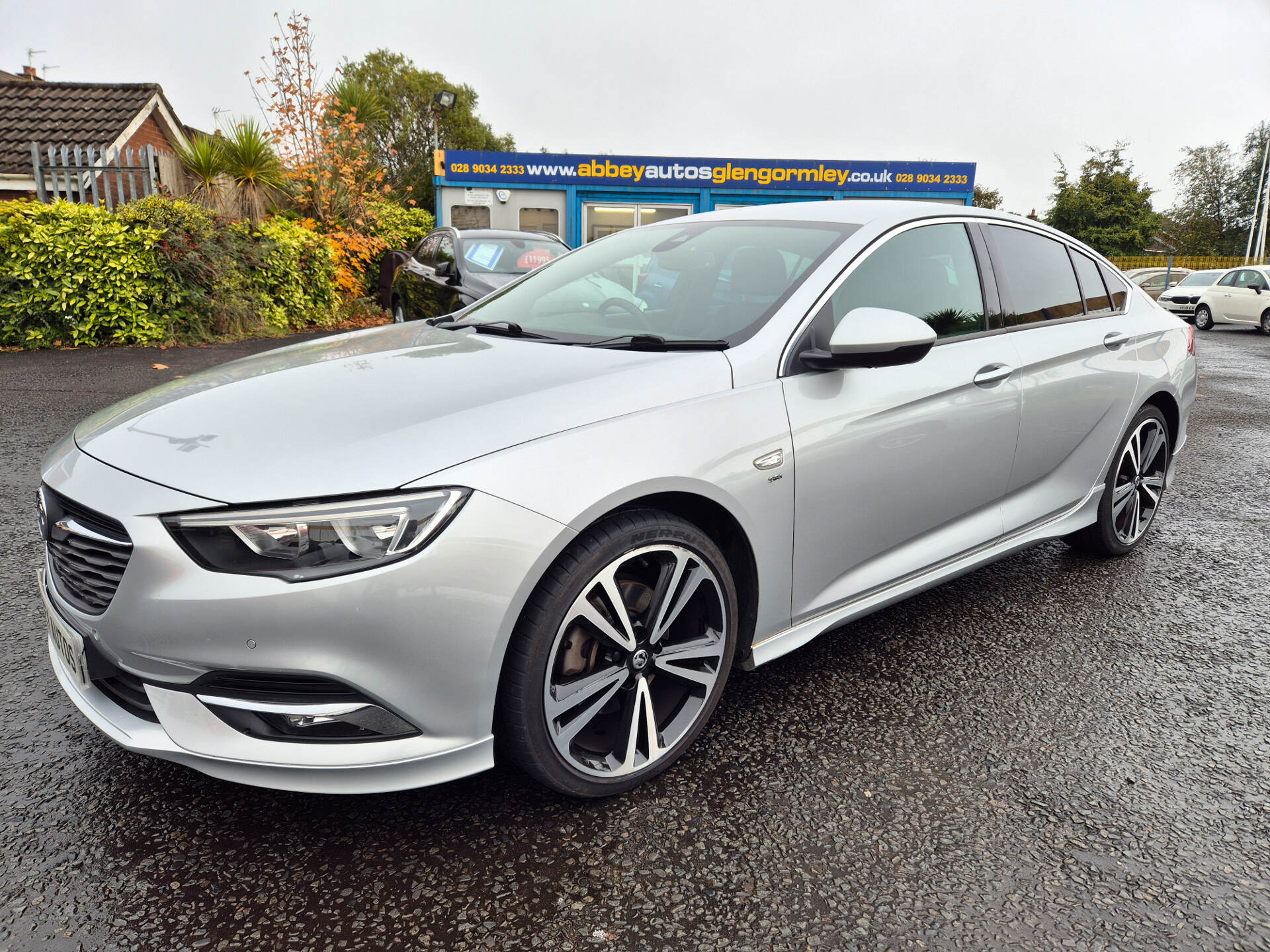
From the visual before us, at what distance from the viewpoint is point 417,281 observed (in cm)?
1015

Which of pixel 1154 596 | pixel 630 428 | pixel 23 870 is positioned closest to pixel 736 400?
pixel 630 428

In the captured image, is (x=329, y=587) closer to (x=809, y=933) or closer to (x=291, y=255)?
(x=809, y=933)

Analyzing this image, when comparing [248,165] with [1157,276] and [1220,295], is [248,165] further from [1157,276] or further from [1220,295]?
[1157,276]

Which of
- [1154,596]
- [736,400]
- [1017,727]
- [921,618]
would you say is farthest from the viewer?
[1154,596]

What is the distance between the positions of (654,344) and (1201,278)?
23282mm

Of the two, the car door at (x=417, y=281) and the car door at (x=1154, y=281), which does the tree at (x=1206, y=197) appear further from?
the car door at (x=417, y=281)

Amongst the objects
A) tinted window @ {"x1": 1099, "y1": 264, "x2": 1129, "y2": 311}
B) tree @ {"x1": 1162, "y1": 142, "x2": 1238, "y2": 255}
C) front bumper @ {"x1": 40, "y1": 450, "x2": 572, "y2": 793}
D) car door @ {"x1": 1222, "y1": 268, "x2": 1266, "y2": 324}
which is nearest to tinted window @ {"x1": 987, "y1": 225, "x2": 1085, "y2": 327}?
tinted window @ {"x1": 1099, "y1": 264, "x2": 1129, "y2": 311}

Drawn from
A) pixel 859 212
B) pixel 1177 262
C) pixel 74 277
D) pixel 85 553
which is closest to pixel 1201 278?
pixel 859 212

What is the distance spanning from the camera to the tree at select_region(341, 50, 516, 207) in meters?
53.2

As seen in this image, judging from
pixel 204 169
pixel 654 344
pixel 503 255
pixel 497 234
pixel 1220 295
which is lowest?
pixel 654 344

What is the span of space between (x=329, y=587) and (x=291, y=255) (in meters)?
11.1

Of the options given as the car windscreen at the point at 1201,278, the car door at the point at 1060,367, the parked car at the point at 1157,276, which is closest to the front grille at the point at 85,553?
the car door at the point at 1060,367

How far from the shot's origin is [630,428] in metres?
2.13

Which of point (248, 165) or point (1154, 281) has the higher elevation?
point (248, 165)
